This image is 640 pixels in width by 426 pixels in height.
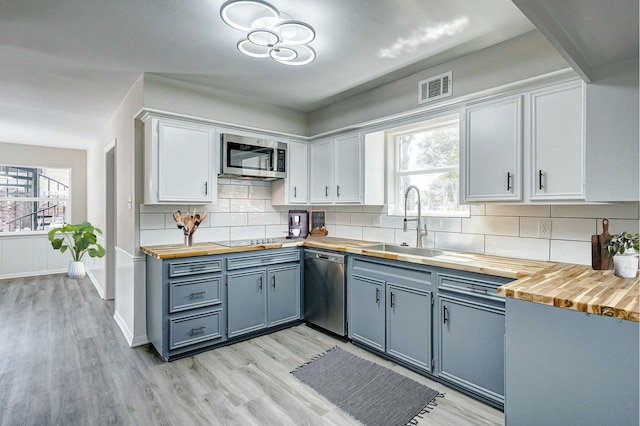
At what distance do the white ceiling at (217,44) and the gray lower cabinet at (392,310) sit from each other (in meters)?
1.68

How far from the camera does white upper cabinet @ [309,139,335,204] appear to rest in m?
3.82

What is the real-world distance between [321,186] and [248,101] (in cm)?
124

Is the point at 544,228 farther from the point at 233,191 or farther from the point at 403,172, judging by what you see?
the point at 233,191

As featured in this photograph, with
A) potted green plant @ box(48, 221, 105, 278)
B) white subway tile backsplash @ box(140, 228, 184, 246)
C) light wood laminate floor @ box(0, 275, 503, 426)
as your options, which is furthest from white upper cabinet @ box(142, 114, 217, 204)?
potted green plant @ box(48, 221, 105, 278)

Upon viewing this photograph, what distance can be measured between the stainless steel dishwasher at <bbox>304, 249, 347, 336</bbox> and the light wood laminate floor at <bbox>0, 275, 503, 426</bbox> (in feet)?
0.52

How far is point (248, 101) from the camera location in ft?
12.2

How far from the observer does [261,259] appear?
3303 millimetres

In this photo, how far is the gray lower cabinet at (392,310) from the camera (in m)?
2.50

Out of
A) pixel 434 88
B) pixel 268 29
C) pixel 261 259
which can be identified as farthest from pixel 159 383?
pixel 434 88

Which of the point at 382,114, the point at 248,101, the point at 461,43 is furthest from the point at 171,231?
the point at 461,43

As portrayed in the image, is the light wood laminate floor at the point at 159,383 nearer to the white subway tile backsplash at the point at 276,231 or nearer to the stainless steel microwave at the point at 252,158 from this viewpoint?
the white subway tile backsplash at the point at 276,231

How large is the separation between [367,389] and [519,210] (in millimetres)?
1728

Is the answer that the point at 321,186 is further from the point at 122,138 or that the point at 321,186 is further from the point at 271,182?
the point at 122,138

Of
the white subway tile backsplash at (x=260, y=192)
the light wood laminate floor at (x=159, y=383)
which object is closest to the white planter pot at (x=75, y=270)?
the light wood laminate floor at (x=159, y=383)
